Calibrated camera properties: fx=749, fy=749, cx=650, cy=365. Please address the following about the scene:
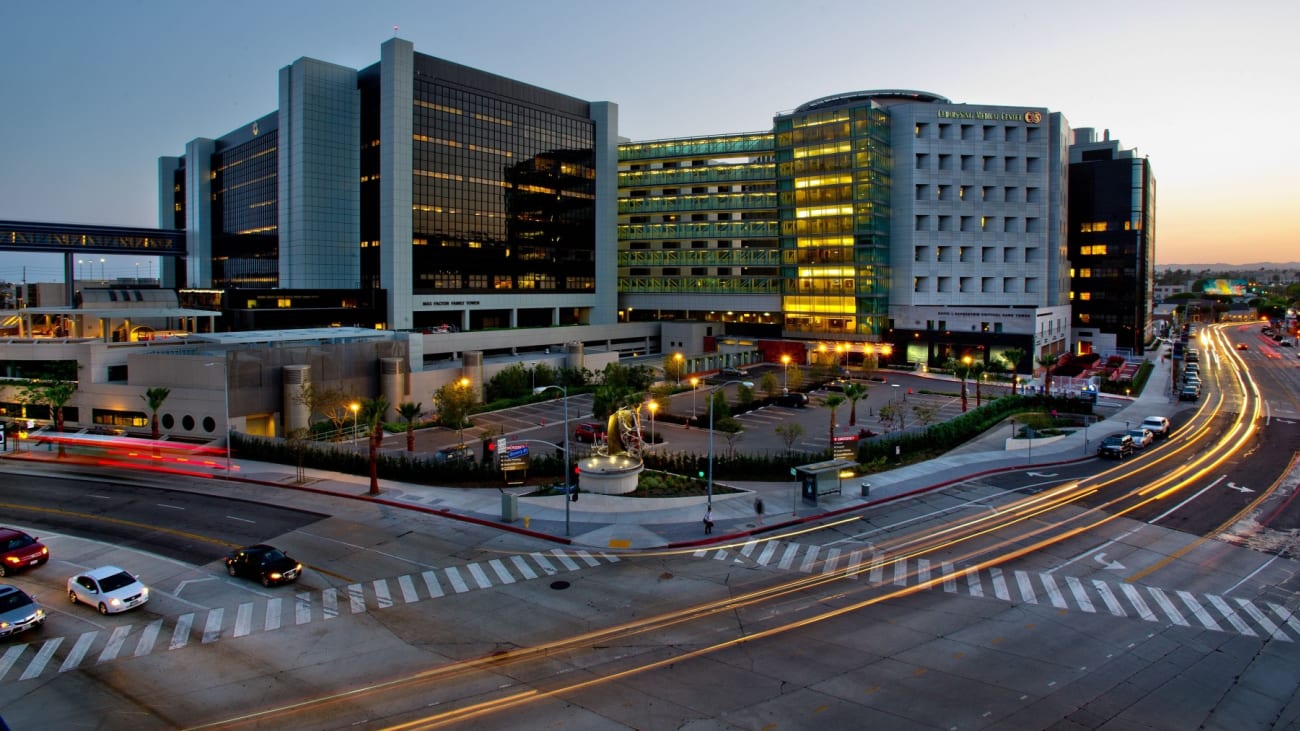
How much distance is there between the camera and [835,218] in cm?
11131

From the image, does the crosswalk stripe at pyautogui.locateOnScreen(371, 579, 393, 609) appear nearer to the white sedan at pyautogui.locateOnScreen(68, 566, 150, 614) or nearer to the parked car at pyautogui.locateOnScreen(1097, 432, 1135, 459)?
the white sedan at pyautogui.locateOnScreen(68, 566, 150, 614)

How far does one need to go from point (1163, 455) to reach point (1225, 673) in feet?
122

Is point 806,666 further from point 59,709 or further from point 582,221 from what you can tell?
point 582,221

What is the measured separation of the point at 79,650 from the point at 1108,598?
34470 mm

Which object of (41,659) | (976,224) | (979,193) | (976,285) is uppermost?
(979,193)

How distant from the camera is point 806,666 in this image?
21.7 m

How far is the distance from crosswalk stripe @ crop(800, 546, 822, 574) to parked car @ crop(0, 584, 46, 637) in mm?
26821

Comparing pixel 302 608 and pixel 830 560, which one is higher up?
pixel 830 560

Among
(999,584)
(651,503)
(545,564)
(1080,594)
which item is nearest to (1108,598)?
(1080,594)

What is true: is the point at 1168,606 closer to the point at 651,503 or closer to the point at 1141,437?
the point at 651,503

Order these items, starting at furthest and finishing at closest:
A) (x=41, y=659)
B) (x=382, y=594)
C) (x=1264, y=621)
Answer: (x=382, y=594), (x=1264, y=621), (x=41, y=659)

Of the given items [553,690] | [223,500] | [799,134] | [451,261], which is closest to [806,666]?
[553,690]

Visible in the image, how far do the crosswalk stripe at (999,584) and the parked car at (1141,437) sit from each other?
32.9 metres

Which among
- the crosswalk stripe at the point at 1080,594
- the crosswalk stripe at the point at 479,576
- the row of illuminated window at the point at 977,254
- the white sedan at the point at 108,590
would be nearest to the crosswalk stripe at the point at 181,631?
the white sedan at the point at 108,590
